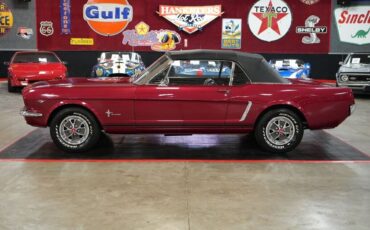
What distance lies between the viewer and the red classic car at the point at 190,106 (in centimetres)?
632

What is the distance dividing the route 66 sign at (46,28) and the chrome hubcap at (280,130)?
15844 millimetres

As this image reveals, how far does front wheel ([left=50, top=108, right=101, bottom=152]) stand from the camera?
635 cm

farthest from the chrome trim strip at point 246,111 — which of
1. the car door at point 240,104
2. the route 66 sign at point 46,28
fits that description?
the route 66 sign at point 46,28

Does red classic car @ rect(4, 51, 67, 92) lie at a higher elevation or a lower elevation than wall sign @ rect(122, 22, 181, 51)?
lower

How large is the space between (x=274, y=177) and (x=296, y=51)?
15.8 metres

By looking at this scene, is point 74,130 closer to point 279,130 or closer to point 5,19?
point 279,130

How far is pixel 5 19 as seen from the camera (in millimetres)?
Answer: 20203

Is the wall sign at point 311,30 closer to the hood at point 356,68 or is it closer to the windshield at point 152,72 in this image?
the hood at point 356,68

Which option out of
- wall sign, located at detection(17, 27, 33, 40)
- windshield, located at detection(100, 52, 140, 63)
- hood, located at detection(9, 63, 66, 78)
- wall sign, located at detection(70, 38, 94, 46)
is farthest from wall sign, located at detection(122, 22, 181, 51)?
hood, located at detection(9, 63, 66, 78)

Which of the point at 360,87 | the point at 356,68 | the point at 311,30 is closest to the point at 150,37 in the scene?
the point at 311,30

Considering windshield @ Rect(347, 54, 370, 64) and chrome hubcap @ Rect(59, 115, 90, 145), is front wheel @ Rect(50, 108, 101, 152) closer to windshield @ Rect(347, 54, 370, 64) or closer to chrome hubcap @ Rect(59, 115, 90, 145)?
chrome hubcap @ Rect(59, 115, 90, 145)

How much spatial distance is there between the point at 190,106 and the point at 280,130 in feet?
4.19

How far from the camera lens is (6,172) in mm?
5535

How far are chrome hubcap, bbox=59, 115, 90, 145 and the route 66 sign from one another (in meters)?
15.0
